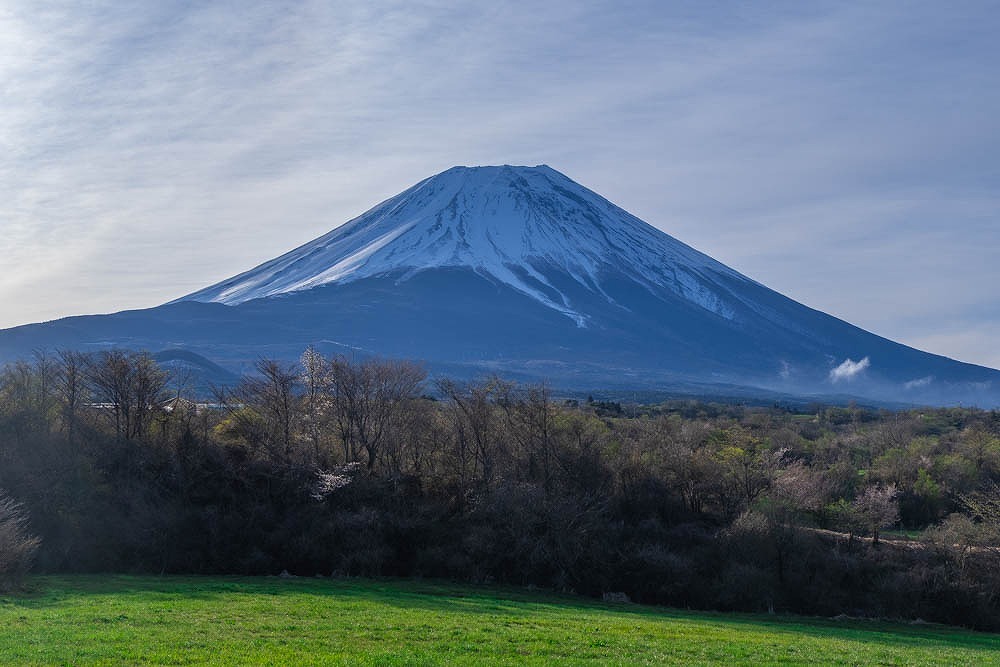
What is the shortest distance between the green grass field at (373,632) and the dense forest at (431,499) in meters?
5.59

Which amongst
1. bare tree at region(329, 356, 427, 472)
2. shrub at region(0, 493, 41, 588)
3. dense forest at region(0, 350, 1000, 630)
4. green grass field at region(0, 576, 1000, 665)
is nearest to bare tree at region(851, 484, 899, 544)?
dense forest at region(0, 350, 1000, 630)

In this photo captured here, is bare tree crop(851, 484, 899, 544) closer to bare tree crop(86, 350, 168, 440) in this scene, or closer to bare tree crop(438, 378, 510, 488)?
bare tree crop(438, 378, 510, 488)

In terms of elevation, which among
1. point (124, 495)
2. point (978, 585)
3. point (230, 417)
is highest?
point (230, 417)

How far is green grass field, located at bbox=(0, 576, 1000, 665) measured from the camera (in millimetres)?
14914

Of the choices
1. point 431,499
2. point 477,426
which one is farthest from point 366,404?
point 431,499

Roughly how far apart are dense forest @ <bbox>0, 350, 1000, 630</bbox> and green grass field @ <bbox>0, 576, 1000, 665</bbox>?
559 centimetres

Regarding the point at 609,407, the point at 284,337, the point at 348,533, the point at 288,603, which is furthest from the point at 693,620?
the point at 284,337

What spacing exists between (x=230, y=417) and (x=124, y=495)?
6740mm

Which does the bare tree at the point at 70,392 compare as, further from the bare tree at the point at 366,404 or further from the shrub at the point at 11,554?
the shrub at the point at 11,554

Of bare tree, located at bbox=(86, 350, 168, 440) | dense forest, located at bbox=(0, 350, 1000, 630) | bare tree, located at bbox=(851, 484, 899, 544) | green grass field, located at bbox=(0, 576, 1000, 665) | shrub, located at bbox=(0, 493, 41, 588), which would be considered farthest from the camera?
bare tree, located at bbox=(851, 484, 899, 544)

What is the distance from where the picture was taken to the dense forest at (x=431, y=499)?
1252 inches

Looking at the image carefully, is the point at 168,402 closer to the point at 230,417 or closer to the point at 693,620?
the point at 230,417

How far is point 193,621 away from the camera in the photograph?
17719 millimetres

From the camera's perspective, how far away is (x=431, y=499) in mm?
36812
